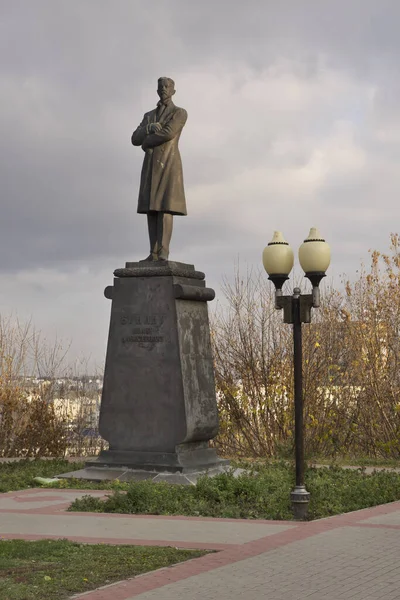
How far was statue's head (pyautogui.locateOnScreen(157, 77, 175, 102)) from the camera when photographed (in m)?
16.1

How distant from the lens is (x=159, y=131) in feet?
51.8

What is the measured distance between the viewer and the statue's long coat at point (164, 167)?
15.8 meters

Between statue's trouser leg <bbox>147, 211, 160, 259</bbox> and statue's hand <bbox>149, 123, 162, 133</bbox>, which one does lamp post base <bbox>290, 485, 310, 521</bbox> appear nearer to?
statue's trouser leg <bbox>147, 211, 160, 259</bbox>

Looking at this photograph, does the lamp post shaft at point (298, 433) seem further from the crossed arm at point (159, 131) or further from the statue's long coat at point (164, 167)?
the crossed arm at point (159, 131)

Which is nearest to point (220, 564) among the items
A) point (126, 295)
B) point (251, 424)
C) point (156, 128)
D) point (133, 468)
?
point (133, 468)

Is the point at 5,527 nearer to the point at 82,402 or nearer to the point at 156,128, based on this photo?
the point at 156,128

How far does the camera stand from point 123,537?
10.3 meters

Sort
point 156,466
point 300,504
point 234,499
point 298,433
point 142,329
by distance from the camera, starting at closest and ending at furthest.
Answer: point 300,504 < point 298,433 < point 234,499 < point 156,466 < point 142,329

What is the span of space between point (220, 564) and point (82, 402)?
15714 millimetres

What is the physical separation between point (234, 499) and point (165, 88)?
6.94 meters

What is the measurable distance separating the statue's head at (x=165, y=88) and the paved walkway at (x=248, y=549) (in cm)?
664

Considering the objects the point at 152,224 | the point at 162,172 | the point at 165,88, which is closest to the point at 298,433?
the point at 152,224

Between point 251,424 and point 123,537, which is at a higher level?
point 251,424

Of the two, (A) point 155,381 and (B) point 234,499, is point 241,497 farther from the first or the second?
(A) point 155,381
